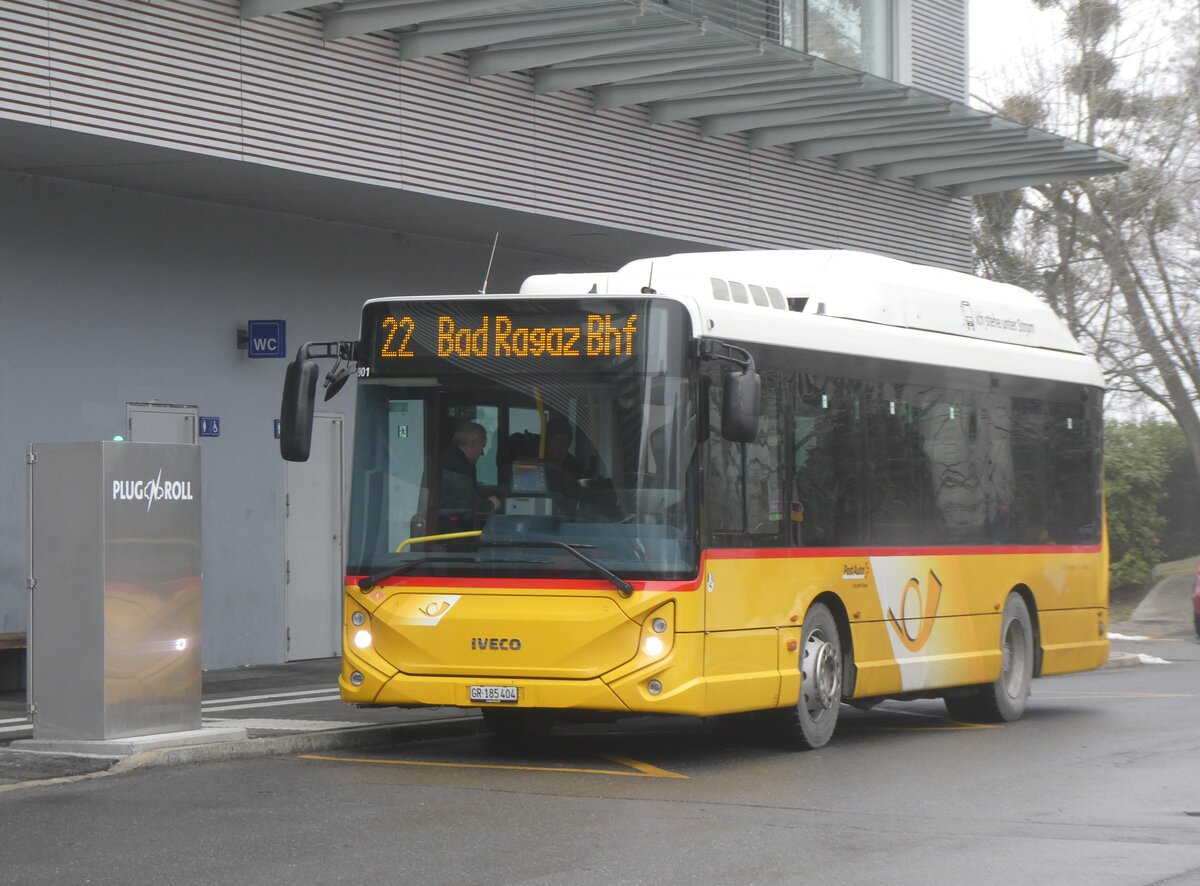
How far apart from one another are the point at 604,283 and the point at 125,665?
12.5 feet

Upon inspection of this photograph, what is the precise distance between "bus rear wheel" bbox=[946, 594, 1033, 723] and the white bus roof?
6.49ft

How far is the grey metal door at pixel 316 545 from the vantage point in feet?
64.4

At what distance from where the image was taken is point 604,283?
1228 cm

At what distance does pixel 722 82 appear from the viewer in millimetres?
19609

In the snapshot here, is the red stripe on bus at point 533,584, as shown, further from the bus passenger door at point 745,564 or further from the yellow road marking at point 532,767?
the yellow road marking at point 532,767

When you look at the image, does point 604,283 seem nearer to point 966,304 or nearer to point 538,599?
point 538,599

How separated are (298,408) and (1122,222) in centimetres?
2809

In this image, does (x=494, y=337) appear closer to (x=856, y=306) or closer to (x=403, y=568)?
(x=403, y=568)

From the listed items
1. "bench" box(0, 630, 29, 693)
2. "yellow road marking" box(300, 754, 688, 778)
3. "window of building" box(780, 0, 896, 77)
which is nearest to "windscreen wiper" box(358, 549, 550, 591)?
"yellow road marking" box(300, 754, 688, 778)

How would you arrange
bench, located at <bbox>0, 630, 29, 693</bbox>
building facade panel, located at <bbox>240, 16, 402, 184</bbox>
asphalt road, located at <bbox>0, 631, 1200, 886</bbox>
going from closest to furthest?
asphalt road, located at <bbox>0, 631, 1200, 886</bbox>, building facade panel, located at <bbox>240, 16, 402, 184</bbox>, bench, located at <bbox>0, 630, 29, 693</bbox>

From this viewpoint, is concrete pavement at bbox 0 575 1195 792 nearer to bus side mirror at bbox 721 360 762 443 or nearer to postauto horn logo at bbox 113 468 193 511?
postauto horn logo at bbox 113 468 193 511

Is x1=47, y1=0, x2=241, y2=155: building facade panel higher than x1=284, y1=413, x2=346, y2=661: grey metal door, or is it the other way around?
x1=47, y1=0, x2=241, y2=155: building facade panel

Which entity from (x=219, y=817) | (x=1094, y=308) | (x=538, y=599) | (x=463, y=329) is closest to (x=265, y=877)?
(x=219, y=817)

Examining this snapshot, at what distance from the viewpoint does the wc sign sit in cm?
1881
